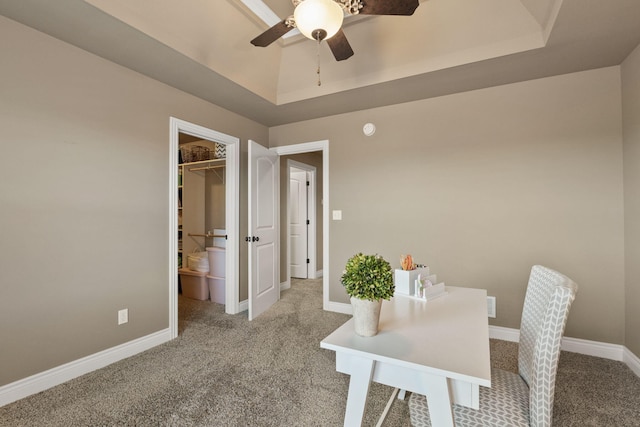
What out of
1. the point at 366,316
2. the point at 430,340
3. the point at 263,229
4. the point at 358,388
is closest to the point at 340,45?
the point at 366,316

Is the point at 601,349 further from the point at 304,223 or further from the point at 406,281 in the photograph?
the point at 304,223

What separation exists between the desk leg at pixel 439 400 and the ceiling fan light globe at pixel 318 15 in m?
1.62

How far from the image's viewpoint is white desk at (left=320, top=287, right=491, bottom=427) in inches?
36.9

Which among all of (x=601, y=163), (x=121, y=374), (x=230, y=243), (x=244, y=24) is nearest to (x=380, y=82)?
(x=244, y=24)

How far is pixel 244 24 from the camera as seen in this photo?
2428 millimetres

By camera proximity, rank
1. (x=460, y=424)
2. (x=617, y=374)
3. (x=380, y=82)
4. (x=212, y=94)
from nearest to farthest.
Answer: (x=460, y=424), (x=617, y=374), (x=380, y=82), (x=212, y=94)

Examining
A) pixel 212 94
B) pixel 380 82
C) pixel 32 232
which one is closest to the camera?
pixel 32 232

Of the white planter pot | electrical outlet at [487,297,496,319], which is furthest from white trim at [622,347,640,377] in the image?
the white planter pot

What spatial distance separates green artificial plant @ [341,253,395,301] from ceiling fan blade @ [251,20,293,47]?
58.6 inches

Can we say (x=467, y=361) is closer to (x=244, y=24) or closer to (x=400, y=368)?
(x=400, y=368)

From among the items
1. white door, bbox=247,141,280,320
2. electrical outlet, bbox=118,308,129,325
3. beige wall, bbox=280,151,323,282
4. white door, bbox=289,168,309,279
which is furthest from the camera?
white door, bbox=289,168,309,279

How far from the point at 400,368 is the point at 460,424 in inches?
13.9

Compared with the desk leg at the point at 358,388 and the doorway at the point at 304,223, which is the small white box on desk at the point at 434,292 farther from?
the doorway at the point at 304,223

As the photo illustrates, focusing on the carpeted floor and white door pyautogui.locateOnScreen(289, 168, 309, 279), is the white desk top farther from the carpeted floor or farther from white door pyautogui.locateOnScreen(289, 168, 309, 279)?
→ white door pyautogui.locateOnScreen(289, 168, 309, 279)
